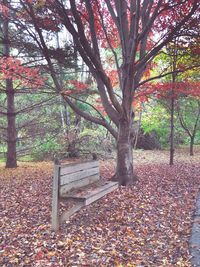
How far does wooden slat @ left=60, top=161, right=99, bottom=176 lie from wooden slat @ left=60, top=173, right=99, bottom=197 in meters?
0.17

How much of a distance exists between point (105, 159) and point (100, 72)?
658cm

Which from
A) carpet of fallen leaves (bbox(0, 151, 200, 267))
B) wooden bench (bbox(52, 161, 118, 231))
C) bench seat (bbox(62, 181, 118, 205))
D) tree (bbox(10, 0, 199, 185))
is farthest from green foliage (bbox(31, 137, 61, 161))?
wooden bench (bbox(52, 161, 118, 231))

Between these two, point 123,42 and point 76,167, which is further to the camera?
point 123,42

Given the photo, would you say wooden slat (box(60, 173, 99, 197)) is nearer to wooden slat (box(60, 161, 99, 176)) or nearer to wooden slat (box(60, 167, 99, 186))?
wooden slat (box(60, 167, 99, 186))

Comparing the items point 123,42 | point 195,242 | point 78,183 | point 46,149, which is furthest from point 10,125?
point 195,242

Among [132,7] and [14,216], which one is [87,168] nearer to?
[14,216]

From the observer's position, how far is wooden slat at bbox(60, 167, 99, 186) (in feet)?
13.6

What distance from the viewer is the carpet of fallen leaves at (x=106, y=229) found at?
3363mm

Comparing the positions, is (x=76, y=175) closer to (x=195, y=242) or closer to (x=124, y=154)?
(x=195, y=242)

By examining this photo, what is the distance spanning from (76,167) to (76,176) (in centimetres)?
13

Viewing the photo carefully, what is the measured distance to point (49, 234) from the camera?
3.96m

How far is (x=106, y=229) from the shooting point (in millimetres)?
4230

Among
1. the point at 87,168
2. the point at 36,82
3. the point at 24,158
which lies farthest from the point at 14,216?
the point at 24,158

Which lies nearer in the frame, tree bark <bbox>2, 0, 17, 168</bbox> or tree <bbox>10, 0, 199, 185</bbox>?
tree <bbox>10, 0, 199, 185</bbox>
